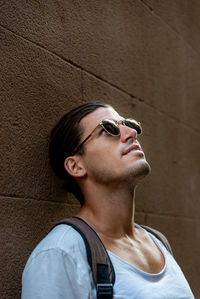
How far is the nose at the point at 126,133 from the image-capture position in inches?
106

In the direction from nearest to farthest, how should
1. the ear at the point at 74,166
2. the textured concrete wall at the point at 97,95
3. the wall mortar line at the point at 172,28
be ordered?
the textured concrete wall at the point at 97,95, the ear at the point at 74,166, the wall mortar line at the point at 172,28

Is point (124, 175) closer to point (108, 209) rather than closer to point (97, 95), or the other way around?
point (108, 209)

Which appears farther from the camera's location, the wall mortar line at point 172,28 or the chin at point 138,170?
the wall mortar line at point 172,28

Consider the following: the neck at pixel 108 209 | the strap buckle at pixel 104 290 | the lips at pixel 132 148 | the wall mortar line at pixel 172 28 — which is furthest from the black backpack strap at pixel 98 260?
the wall mortar line at pixel 172 28

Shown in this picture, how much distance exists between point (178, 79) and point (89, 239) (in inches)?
104

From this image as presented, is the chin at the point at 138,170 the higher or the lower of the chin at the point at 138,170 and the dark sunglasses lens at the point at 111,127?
the lower

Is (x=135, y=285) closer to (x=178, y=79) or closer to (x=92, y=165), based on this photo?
(x=92, y=165)

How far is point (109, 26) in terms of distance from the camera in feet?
11.7

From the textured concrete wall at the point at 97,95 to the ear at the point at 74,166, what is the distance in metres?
0.16

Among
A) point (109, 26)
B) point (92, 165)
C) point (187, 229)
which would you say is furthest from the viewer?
point (187, 229)

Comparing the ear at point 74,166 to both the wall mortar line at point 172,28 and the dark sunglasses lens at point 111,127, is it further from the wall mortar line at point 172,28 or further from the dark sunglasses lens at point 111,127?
the wall mortar line at point 172,28

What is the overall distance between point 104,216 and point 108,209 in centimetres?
4

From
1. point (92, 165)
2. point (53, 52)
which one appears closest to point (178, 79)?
point (53, 52)

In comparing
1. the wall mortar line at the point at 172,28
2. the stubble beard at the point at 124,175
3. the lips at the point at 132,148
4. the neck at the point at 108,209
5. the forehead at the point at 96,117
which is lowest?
the neck at the point at 108,209
